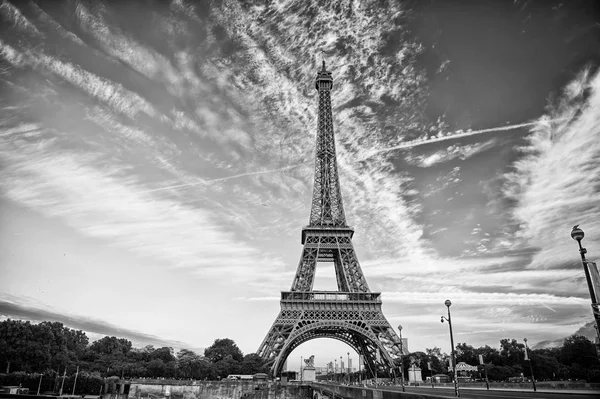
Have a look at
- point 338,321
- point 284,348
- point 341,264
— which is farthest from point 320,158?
point 284,348

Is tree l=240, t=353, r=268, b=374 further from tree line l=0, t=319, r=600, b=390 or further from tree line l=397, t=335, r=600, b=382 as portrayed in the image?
tree line l=397, t=335, r=600, b=382

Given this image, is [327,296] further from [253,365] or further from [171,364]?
[171,364]

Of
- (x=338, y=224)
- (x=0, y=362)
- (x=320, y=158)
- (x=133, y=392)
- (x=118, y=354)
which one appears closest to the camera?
(x=133, y=392)

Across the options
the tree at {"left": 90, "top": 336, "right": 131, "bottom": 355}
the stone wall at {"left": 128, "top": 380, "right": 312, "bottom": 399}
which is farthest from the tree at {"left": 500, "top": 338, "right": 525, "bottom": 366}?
the tree at {"left": 90, "top": 336, "right": 131, "bottom": 355}

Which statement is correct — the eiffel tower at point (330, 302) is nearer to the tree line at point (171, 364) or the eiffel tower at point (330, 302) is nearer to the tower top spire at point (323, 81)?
the tree line at point (171, 364)

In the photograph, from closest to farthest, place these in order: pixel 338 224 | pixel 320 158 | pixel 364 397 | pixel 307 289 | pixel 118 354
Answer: pixel 364 397, pixel 307 289, pixel 338 224, pixel 320 158, pixel 118 354

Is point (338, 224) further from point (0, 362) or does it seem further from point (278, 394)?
point (0, 362)

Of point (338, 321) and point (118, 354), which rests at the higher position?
point (338, 321)

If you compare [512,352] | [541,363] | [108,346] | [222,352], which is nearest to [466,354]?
[512,352]
